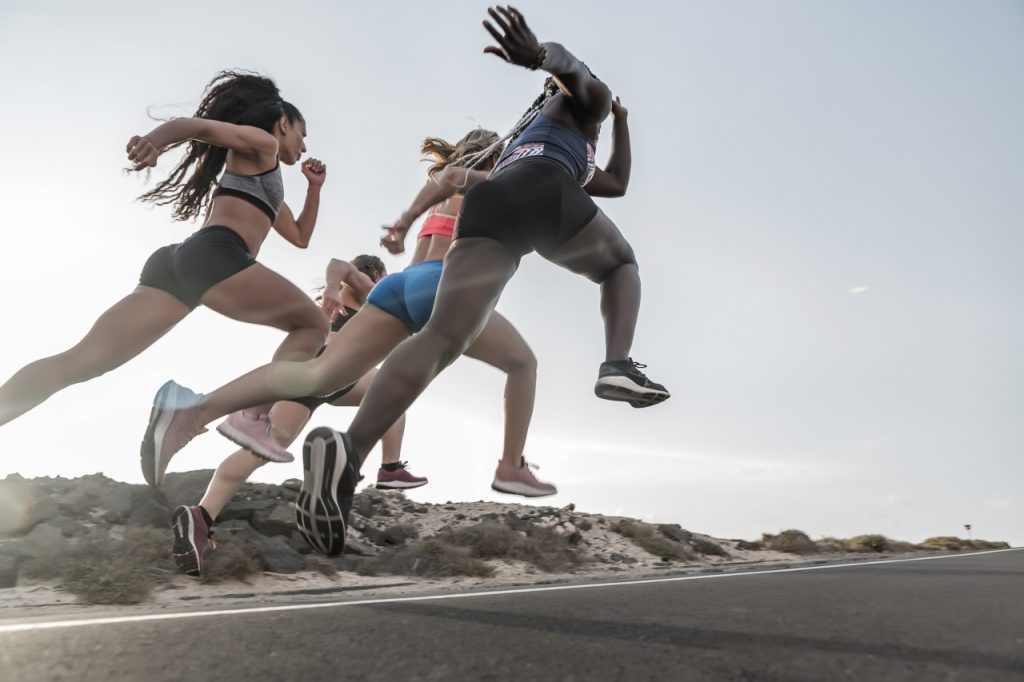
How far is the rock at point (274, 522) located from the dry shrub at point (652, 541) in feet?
23.6

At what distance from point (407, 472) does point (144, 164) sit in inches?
112

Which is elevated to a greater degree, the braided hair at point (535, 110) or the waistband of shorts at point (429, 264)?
the braided hair at point (535, 110)

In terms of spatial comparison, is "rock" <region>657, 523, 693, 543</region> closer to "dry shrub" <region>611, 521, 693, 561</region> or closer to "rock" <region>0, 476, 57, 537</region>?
"dry shrub" <region>611, 521, 693, 561</region>

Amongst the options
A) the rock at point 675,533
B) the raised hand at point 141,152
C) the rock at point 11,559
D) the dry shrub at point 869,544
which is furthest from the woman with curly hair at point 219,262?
the dry shrub at point 869,544

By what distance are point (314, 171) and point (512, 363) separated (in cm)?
173

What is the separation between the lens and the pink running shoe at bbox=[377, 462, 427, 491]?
5383mm

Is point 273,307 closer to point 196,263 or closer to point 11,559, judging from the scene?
point 196,263

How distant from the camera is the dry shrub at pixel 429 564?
9008 mm

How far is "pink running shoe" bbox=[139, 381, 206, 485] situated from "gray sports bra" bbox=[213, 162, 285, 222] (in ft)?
3.66

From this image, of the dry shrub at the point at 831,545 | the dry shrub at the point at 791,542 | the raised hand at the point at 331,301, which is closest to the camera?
the raised hand at the point at 331,301

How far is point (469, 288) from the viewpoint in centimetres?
263

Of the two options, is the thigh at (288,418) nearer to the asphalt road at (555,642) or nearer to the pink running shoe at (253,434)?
the pink running shoe at (253,434)

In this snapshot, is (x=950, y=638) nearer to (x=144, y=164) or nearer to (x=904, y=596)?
(x=904, y=596)

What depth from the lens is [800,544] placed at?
722 inches
